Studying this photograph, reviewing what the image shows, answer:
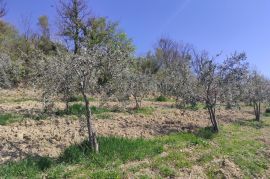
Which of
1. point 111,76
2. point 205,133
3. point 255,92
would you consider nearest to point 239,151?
point 205,133

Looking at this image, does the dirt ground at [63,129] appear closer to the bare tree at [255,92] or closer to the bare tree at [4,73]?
the bare tree at [4,73]

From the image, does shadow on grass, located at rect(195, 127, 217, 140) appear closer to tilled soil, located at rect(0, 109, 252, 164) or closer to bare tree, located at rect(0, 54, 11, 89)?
tilled soil, located at rect(0, 109, 252, 164)

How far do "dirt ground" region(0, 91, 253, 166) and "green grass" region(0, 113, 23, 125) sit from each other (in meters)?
0.33

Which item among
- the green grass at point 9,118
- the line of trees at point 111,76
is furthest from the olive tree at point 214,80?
the green grass at point 9,118

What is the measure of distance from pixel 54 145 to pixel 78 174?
2.15 metres

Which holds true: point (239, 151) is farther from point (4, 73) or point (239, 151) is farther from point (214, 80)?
point (4, 73)

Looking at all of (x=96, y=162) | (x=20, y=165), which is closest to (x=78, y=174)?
(x=96, y=162)

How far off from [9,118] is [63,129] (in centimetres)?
232

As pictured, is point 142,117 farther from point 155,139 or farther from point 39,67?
point 39,67

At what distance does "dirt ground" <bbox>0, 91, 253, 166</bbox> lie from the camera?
9.04 meters

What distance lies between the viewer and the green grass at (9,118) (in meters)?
11.2

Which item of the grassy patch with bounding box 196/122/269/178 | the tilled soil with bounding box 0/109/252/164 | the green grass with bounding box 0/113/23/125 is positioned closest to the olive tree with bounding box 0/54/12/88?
the green grass with bounding box 0/113/23/125

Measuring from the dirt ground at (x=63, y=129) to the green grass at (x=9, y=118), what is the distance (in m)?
0.33

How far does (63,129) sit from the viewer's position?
1094 centimetres
